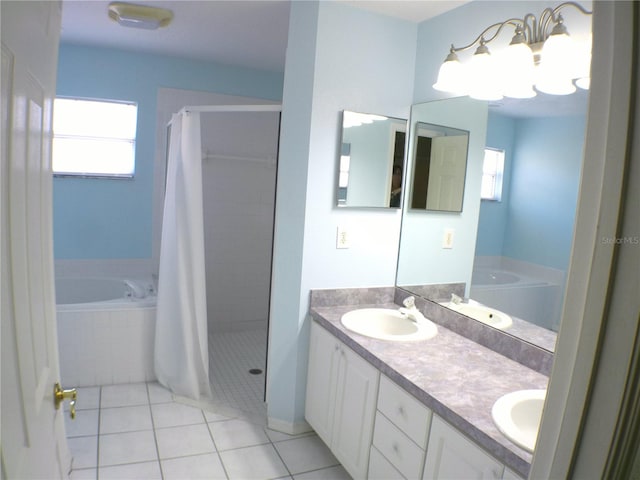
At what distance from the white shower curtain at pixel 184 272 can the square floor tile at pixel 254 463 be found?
668mm

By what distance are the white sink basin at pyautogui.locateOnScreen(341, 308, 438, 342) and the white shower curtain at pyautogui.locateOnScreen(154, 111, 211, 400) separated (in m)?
1.12

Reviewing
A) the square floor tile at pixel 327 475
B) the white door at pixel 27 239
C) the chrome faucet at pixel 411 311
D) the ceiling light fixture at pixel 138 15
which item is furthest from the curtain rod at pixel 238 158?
the white door at pixel 27 239

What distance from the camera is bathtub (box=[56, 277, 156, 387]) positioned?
301 centimetres

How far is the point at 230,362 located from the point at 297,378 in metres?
1.17

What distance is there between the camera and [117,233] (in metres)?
3.89

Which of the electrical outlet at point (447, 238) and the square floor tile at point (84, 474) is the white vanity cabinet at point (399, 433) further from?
the square floor tile at point (84, 474)

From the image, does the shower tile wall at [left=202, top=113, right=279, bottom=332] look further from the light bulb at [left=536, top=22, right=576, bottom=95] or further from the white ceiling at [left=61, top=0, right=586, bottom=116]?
the light bulb at [left=536, top=22, right=576, bottom=95]

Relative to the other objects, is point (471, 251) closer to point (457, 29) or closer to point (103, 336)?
point (457, 29)

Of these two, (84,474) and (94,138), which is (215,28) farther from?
(84,474)

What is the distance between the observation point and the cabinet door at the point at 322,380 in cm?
232

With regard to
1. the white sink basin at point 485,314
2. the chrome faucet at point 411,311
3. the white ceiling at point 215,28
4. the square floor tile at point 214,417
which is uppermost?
the white ceiling at point 215,28

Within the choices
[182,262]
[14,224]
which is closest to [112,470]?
[182,262]

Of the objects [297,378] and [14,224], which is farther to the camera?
[297,378]

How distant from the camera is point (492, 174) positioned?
6.98 ft
